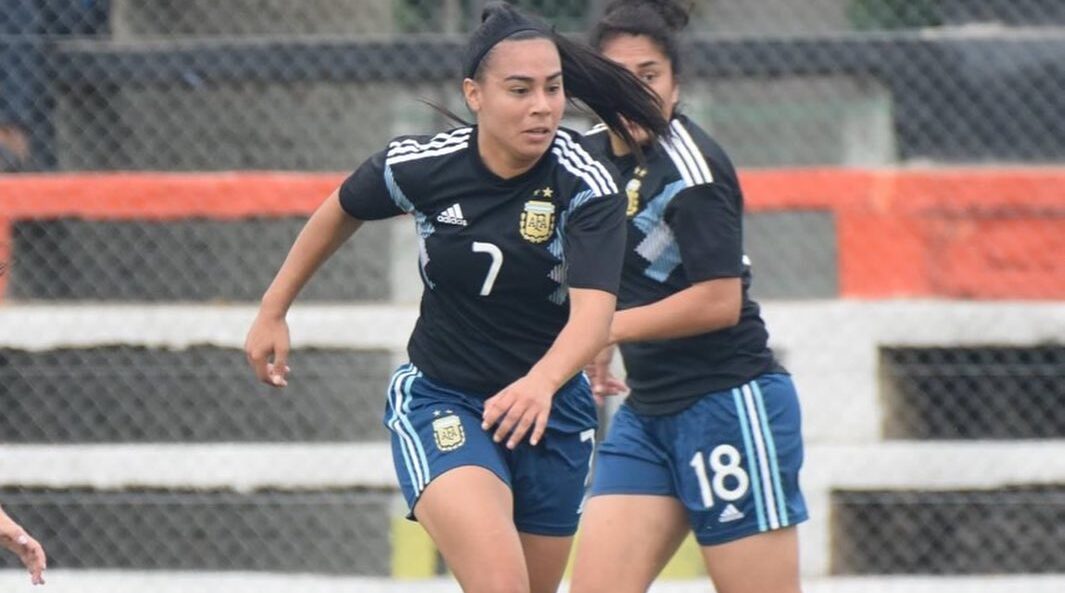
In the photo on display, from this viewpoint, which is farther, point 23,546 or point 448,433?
point 448,433

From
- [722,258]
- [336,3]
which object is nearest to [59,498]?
[336,3]

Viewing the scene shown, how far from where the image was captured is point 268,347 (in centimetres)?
448

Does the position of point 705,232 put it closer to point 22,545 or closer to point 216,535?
point 22,545

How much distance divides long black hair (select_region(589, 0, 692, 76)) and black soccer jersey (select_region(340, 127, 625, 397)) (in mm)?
532

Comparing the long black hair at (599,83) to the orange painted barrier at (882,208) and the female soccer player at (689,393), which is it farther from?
the orange painted barrier at (882,208)

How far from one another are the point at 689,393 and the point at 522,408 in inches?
39.5

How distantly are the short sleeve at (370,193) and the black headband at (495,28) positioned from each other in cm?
33

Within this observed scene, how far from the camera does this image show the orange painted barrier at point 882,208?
7.48 metres

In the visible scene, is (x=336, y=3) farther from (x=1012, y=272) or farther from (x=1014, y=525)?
(x=1014, y=525)

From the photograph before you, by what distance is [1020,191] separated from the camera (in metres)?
7.49

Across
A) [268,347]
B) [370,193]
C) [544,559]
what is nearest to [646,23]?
[370,193]

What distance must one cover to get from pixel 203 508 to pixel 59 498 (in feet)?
2.10

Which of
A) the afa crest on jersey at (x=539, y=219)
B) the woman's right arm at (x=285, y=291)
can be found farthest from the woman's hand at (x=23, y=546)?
the afa crest on jersey at (x=539, y=219)

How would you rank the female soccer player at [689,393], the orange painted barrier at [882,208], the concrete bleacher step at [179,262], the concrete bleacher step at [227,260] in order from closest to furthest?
the female soccer player at [689,393] → the orange painted barrier at [882,208] → the concrete bleacher step at [227,260] → the concrete bleacher step at [179,262]
